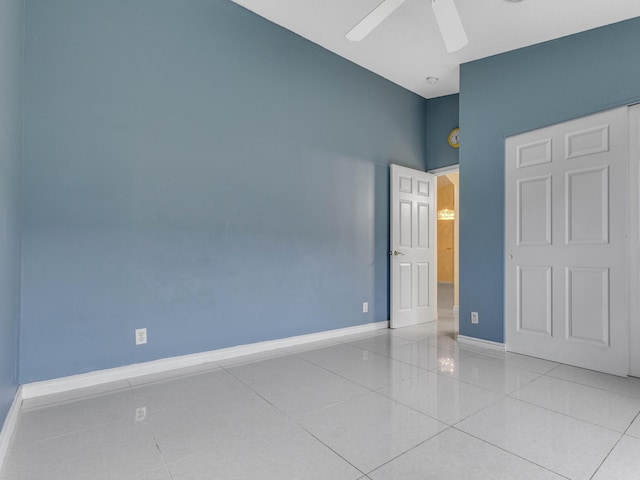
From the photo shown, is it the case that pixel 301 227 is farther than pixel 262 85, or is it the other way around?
pixel 301 227

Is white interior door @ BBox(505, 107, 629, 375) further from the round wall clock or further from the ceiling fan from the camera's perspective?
the ceiling fan

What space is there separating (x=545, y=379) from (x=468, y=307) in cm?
112

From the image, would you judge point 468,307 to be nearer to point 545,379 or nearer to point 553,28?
point 545,379

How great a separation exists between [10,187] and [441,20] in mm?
2608

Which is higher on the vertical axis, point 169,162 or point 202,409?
point 169,162

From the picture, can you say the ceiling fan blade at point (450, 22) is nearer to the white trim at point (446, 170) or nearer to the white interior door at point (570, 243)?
the white interior door at point (570, 243)

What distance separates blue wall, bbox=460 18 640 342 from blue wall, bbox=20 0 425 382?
45.9 inches

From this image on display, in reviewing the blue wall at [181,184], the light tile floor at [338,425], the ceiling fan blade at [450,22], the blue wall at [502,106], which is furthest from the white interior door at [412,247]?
the ceiling fan blade at [450,22]

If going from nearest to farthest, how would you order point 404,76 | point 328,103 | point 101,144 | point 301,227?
point 101,144 → point 301,227 → point 328,103 → point 404,76

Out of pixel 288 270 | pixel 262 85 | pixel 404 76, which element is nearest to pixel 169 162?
pixel 262 85

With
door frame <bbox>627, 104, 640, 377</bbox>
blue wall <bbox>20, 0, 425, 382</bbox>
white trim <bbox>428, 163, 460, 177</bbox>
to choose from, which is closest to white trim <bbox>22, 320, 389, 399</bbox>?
blue wall <bbox>20, 0, 425, 382</bbox>

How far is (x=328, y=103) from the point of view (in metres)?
3.78

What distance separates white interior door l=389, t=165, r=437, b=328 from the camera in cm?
431

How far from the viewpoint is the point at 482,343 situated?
352 centimetres
